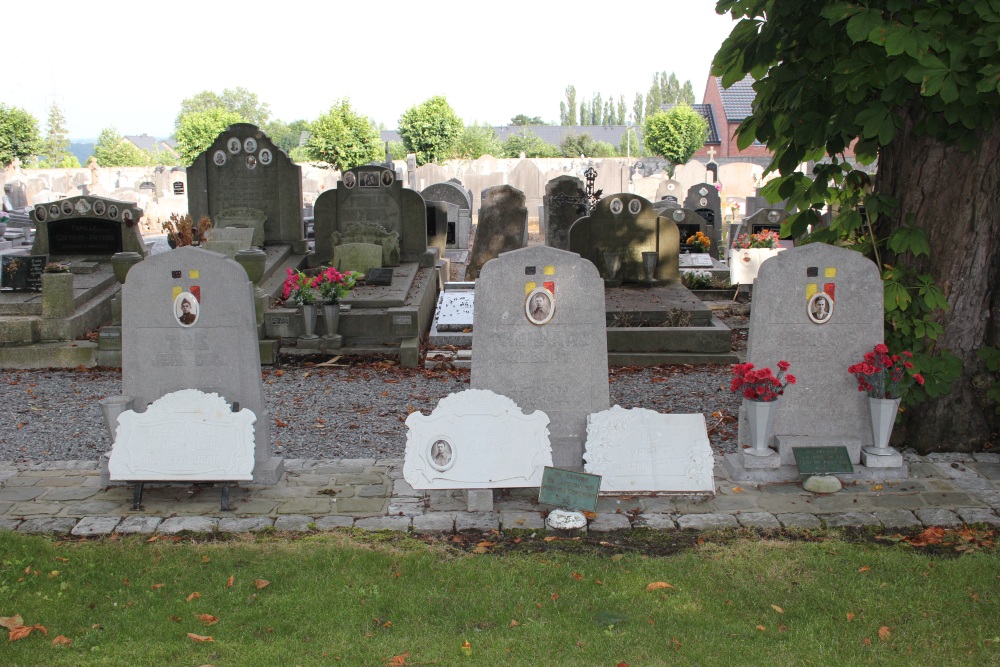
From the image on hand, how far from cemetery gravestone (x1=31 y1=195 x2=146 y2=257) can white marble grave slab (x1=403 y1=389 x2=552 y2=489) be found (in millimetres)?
8543

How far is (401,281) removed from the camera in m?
12.6

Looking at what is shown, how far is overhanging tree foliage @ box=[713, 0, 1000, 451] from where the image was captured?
19.5 ft

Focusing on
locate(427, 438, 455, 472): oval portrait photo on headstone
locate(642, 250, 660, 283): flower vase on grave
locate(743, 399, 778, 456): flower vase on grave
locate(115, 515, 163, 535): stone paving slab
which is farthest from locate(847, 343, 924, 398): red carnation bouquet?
locate(642, 250, 660, 283): flower vase on grave

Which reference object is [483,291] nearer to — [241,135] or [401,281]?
[401,281]

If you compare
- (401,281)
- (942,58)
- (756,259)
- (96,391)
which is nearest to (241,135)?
(401,281)

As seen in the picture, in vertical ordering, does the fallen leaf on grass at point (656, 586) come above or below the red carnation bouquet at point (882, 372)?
below

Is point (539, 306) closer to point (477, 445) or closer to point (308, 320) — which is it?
point (477, 445)

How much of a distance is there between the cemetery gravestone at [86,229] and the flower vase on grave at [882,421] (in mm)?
10353

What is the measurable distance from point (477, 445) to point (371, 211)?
27.9 ft

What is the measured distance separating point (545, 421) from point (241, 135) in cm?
993

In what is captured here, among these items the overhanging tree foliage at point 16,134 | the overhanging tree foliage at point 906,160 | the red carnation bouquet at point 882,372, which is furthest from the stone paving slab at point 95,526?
the overhanging tree foliage at point 16,134

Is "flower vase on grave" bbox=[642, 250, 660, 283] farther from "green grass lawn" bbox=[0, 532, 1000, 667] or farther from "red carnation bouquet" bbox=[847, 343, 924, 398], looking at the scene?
"green grass lawn" bbox=[0, 532, 1000, 667]

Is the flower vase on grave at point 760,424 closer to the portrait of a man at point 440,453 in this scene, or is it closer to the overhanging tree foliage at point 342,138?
the portrait of a man at point 440,453

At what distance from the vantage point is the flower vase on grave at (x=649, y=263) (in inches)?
503
